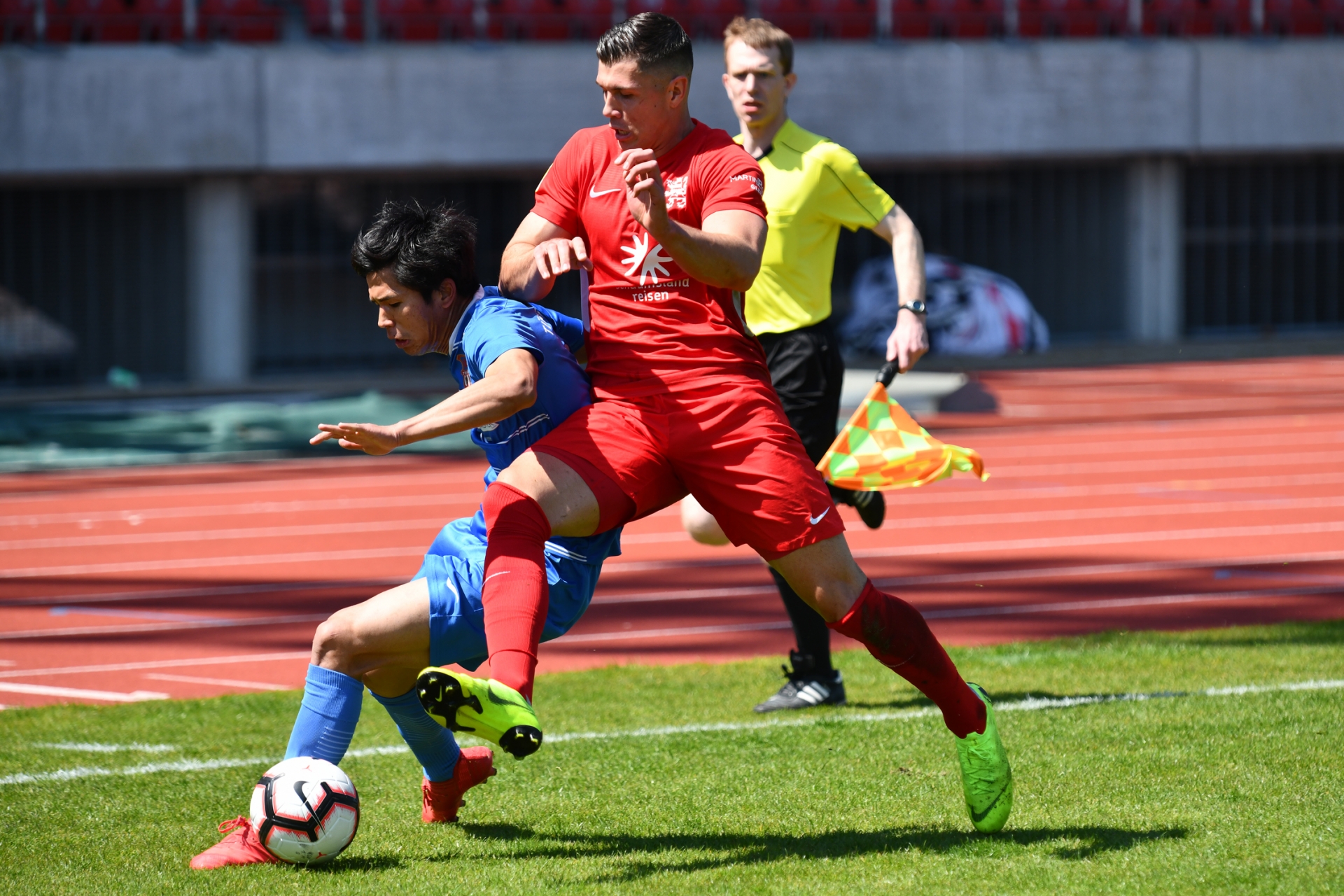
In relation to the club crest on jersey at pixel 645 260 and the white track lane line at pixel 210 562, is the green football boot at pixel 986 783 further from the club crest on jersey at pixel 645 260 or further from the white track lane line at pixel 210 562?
the white track lane line at pixel 210 562

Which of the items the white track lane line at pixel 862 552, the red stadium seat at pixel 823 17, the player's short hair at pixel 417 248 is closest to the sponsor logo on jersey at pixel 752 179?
the player's short hair at pixel 417 248

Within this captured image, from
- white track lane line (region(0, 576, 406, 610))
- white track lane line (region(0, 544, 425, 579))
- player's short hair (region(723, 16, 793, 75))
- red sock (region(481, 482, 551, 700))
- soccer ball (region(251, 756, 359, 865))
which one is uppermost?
player's short hair (region(723, 16, 793, 75))

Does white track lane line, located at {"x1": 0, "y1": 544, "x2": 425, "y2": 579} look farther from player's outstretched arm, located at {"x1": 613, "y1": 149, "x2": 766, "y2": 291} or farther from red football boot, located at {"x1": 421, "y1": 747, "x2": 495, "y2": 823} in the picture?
player's outstretched arm, located at {"x1": 613, "y1": 149, "x2": 766, "y2": 291}

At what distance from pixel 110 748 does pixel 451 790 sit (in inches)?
68.9

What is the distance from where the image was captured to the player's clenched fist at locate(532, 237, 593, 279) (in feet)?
13.1

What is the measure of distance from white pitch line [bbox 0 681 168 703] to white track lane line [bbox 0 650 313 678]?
259mm

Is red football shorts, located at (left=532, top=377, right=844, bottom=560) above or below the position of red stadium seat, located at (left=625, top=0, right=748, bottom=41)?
below

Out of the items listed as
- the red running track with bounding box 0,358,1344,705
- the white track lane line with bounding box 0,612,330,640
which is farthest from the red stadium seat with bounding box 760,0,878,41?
the white track lane line with bounding box 0,612,330,640

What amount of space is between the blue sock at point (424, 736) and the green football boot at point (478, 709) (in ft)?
3.00

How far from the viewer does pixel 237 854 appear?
4262mm

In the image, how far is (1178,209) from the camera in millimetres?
28109

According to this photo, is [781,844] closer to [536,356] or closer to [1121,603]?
[536,356]

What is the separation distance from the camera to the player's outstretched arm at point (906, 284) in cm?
551

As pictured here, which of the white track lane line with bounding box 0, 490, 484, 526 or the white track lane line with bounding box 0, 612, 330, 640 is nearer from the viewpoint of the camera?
the white track lane line with bounding box 0, 612, 330, 640
